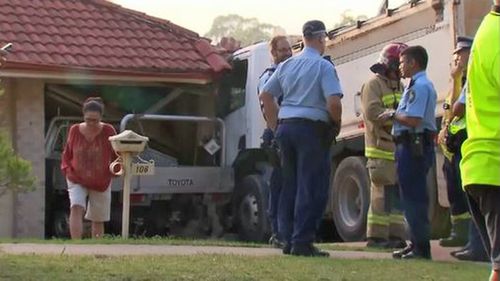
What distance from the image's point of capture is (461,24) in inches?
403

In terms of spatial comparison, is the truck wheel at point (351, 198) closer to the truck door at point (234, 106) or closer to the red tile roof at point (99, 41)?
the truck door at point (234, 106)

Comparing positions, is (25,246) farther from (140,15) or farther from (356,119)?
(140,15)

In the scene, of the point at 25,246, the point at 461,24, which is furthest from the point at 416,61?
the point at 25,246

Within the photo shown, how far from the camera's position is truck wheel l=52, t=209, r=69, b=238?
14164 millimetres

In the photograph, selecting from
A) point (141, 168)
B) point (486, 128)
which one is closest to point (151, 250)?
point (141, 168)

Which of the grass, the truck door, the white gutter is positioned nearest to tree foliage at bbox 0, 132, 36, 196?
the grass

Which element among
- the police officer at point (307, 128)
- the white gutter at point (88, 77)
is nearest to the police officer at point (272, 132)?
the police officer at point (307, 128)

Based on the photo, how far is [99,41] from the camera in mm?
15172

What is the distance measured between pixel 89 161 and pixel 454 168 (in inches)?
140

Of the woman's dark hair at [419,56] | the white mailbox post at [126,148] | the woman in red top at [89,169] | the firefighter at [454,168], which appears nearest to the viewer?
the woman's dark hair at [419,56]

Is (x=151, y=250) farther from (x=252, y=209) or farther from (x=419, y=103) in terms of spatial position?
(x=252, y=209)

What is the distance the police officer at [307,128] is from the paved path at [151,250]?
42cm

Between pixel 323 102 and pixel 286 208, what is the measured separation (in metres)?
0.94

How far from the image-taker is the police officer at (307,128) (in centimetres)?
764
